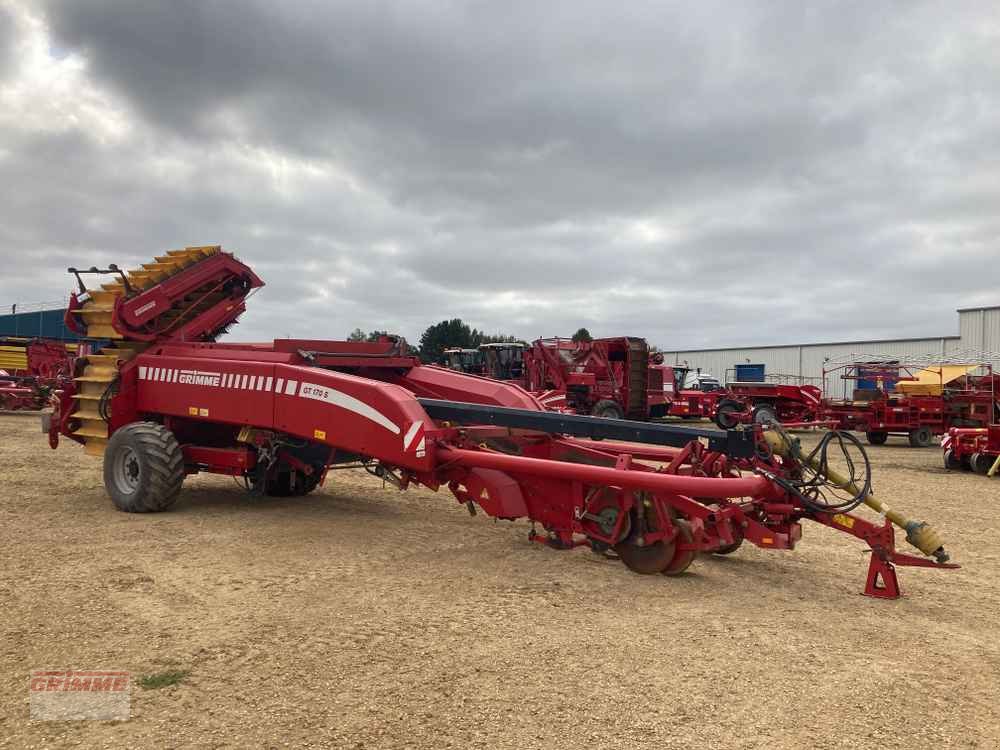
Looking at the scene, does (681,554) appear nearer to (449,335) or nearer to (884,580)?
(884,580)

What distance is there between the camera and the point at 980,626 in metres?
4.21

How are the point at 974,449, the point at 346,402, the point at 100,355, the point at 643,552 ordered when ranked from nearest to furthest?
the point at 643,552 < the point at 346,402 < the point at 100,355 < the point at 974,449

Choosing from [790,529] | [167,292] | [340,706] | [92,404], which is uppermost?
[167,292]

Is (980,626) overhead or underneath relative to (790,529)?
underneath

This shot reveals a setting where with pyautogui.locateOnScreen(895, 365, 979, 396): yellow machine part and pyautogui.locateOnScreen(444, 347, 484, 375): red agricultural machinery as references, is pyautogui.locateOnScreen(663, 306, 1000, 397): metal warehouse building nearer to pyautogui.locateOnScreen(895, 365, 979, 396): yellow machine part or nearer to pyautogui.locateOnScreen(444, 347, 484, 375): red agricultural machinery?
pyautogui.locateOnScreen(895, 365, 979, 396): yellow machine part

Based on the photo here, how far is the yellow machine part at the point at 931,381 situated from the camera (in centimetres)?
1858

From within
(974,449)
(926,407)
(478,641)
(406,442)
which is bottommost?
(478,641)

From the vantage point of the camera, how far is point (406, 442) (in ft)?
17.6

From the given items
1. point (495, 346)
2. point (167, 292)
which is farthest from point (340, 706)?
point (495, 346)

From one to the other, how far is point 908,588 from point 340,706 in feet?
12.7

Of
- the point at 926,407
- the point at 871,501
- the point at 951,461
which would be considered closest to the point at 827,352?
the point at 926,407

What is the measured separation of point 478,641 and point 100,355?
236 inches

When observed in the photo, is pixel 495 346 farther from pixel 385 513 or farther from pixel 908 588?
pixel 908 588

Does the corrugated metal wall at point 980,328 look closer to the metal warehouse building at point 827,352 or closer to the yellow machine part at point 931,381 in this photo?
the metal warehouse building at point 827,352
